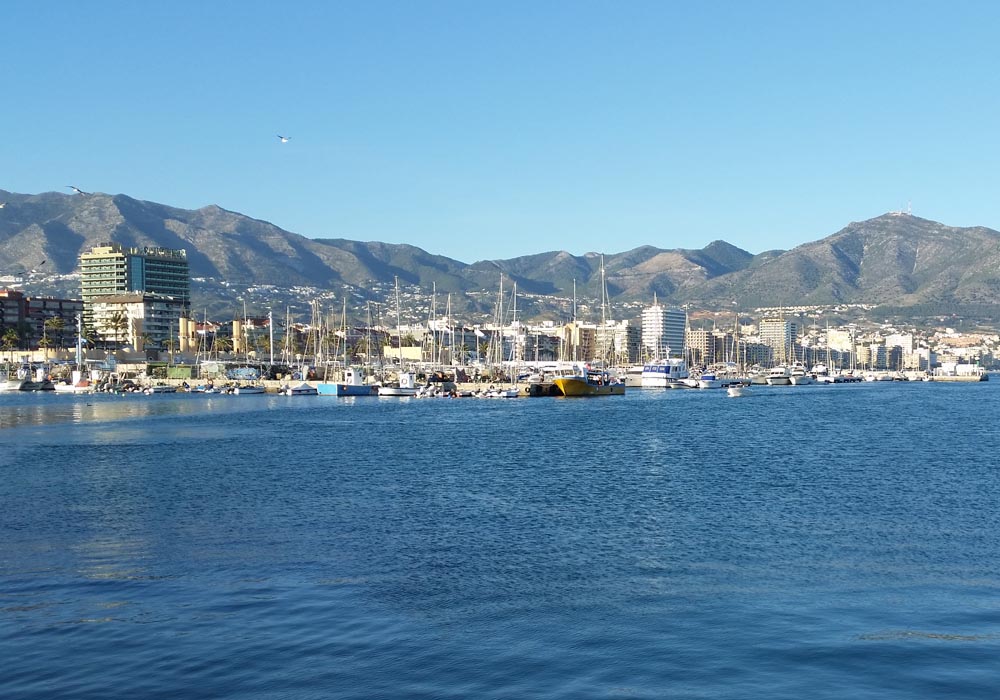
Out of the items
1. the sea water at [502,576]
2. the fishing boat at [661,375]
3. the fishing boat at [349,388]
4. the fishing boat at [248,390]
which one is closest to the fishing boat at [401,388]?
the fishing boat at [349,388]

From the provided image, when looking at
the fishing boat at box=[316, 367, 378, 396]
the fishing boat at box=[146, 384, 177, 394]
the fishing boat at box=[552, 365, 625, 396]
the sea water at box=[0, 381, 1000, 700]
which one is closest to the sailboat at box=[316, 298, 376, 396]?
the fishing boat at box=[316, 367, 378, 396]

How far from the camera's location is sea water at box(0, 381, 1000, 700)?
1733 centimetres

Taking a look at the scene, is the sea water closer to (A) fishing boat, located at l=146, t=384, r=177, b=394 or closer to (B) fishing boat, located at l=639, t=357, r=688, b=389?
(A) fishing boat, located at l=146, t=384, r=177, b=394

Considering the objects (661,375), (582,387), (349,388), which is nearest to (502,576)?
(582,387)

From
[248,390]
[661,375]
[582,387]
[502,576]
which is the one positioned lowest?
[502,576]

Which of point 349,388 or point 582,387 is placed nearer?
point 582,387

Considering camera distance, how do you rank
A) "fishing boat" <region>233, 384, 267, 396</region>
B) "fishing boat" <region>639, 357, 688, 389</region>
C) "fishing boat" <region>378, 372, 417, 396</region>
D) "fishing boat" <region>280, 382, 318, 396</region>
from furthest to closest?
"fishing boat" <region>639, 357, 688, 389</region>
"fishing boat" <region>233, 384, 267, 396</region>
"fishing boat" <region>280, 382, 318, 396</region>
"fishing boat" <region>378, 372, 417, 396</region>

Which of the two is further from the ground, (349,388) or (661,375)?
Result: (661,375)

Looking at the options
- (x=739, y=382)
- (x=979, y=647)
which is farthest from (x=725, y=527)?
(x=739, y=382)

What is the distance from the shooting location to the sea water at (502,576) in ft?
56.9

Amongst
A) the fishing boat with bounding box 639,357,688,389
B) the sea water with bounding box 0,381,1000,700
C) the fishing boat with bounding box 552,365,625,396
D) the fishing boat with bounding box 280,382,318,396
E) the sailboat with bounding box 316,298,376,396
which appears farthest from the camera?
the fishing boat with bounding box 639,357,688,389

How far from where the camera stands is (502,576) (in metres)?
24.2

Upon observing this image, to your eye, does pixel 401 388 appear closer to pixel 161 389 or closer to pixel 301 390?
pixel 301 390

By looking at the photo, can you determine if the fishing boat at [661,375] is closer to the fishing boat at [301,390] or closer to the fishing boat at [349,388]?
the fishing boat at [349,388]
